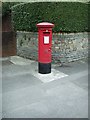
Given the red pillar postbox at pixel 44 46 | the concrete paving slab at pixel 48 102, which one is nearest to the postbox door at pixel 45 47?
the red pillar postbox at pixel 44 46

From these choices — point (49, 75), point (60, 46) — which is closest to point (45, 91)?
point (49, 75)

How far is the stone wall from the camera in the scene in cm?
750

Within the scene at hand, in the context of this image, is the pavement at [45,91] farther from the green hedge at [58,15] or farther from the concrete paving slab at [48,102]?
the green hedge at [58,15]

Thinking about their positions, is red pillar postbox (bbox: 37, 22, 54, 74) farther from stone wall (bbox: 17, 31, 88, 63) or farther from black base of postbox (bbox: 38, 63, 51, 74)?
stone wall (bbox: 17, 31, 88, 63)

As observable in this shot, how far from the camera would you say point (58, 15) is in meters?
7.21

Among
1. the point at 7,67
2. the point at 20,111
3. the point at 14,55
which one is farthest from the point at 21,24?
the point at 20,111

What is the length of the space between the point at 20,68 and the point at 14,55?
2.04 meters

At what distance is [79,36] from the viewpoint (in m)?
7.93

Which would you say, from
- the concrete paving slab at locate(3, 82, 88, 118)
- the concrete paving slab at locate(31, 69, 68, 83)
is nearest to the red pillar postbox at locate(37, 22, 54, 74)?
the concrete paving slab at locate(31, 69, 68, 83)

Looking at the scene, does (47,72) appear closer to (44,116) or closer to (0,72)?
(0,72)

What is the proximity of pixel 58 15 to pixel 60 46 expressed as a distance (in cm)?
116

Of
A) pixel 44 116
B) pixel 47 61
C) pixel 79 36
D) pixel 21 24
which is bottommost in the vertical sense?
Result: pixel 44 116

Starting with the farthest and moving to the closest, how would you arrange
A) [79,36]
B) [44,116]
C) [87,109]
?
[79,36]
[87,109]
[44,116]

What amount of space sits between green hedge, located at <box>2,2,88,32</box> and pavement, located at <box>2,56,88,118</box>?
1507mm
